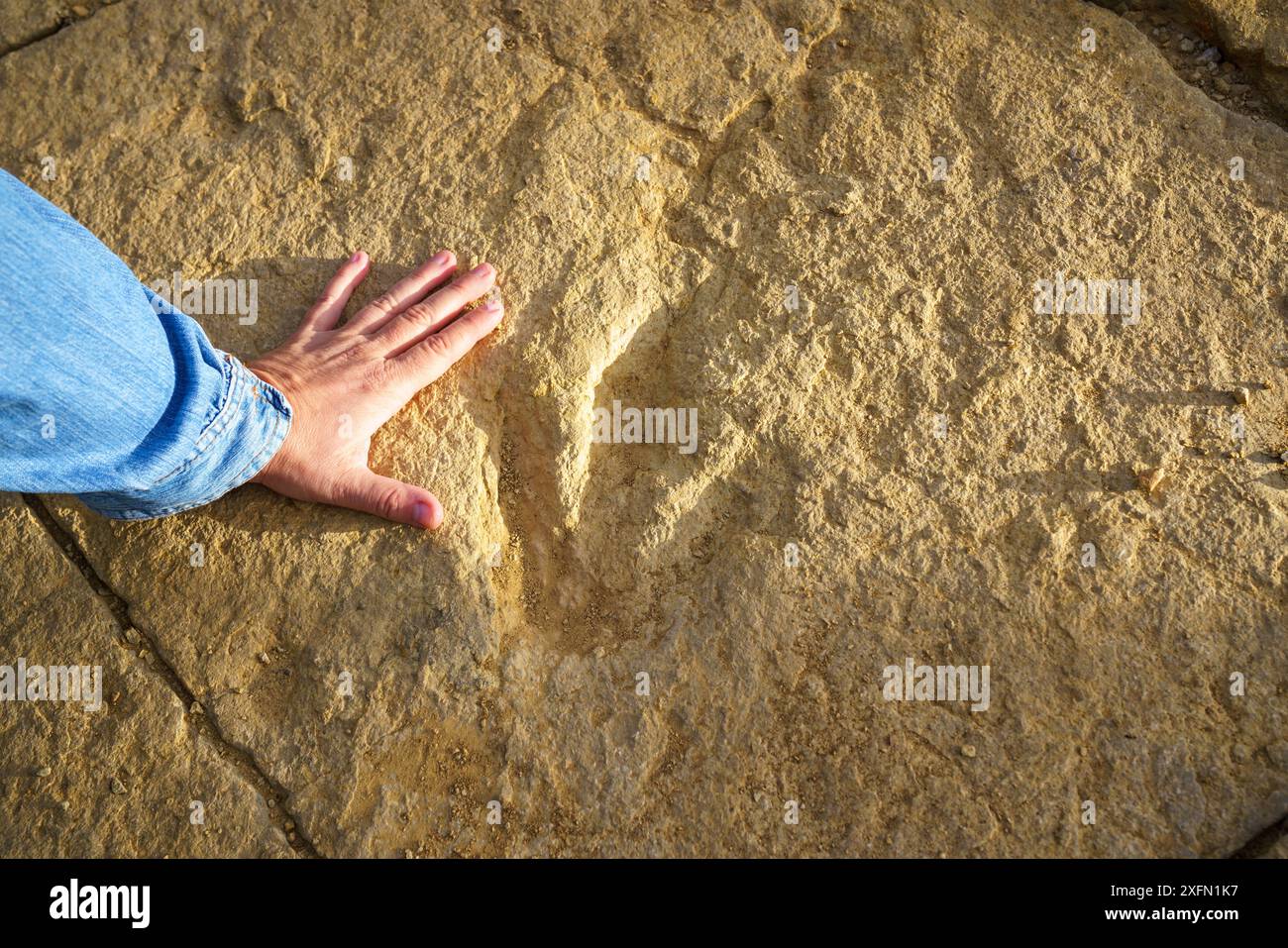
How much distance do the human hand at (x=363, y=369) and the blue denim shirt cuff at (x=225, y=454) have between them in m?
0.06

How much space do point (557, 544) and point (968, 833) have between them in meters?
0.87

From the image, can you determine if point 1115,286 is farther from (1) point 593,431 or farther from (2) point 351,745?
(2) point 351,745

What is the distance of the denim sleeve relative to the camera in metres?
1.30

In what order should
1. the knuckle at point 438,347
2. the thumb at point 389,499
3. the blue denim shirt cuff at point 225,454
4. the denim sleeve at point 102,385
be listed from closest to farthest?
the denim sleeve at point 102,385 < the blue denim shirt cuff at point 225,454 < the thumb at point 389,499 < the knuckle at point 438,347

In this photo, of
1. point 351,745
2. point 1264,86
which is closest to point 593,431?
point 351,745

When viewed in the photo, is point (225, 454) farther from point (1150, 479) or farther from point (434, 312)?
point (1150, 479)

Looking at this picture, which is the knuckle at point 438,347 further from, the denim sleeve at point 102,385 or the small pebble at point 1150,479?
the small pebble at point 1150,479

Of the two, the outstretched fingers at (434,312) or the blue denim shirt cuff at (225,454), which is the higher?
the outstretched fingers at (434,312)

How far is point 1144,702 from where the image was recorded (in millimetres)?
1727

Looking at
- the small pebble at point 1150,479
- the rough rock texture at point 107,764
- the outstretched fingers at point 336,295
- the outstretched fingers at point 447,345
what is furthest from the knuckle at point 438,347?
the small pebble at point 1150,479

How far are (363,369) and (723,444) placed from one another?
27.6 inches

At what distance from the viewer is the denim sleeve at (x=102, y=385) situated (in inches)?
51.3

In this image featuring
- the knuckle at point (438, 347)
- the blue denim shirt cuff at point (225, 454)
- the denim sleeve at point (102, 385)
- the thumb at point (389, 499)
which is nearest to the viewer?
the denim sleeve at point (102, 385)

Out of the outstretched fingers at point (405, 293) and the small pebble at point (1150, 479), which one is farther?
the outstretched fingers at point (405, 293)
